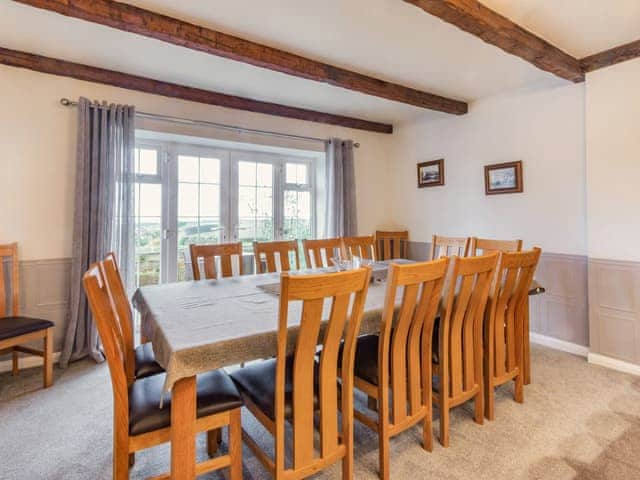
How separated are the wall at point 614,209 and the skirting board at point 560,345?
16 cm

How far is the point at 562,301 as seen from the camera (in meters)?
3.13

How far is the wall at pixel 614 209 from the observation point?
2.60 meters

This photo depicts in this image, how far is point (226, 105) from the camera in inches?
137

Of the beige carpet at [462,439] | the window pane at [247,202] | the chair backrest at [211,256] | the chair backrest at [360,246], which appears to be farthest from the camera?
the window pane at [247,202]

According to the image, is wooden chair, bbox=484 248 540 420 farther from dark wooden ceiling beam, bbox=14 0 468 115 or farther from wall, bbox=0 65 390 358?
wall, bbox=0 65 390 358

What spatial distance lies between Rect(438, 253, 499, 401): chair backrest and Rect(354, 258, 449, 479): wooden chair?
10 cm

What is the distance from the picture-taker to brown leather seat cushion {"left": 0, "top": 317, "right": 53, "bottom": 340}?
2.24m

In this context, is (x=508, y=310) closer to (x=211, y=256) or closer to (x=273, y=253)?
(x=273, y=253)

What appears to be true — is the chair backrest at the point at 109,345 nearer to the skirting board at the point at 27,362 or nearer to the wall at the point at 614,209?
the skirting board at the point at 27,362

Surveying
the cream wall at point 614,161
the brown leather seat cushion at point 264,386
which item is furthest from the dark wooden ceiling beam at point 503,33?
the brown leather seat cushion at point 264,386

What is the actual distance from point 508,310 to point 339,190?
→ 240cm

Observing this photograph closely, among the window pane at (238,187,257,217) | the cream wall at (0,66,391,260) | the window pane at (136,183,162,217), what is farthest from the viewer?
the window pane at (238,187,257,217)

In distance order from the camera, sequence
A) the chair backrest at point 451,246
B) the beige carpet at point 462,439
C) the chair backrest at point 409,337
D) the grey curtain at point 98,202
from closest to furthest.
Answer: the chair backrest at point 409,337 → the beige carpet at point 462,439 → the grey curtain at point 98,202 → the chair backrest at point 451,246

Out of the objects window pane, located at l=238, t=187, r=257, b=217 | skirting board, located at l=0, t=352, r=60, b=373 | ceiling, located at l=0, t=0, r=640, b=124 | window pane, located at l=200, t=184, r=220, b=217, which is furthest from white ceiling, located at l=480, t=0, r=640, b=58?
skirting board, located at l=0, t=352, r=60, b=373
